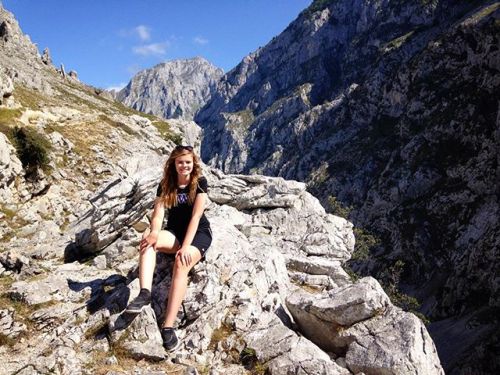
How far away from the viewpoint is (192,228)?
30.9 ft

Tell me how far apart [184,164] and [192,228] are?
175 cm

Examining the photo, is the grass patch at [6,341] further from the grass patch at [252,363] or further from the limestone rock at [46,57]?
the limestone rock at [46,57]

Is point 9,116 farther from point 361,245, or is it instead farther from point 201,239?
point 361,245

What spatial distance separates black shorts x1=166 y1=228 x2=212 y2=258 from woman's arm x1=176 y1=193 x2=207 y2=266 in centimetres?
42

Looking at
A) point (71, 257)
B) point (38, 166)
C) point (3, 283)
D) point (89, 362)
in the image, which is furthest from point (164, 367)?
point (38, 166)

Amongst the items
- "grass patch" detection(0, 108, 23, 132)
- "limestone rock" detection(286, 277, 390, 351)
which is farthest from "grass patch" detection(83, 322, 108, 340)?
"grass patch" detection(0, 108, 23, 132)

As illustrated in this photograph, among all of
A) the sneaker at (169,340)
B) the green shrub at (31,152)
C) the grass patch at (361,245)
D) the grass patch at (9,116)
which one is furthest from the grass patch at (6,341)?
the grass patch at (361,245)

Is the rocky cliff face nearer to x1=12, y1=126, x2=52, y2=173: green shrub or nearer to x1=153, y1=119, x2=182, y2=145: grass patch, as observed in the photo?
x1=153, y1=119, x2=182, y2=145: grass patch

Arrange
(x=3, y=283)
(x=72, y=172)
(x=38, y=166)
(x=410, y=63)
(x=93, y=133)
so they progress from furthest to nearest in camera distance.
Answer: (x=410, y=63)
(x=93, y=133)
(x=72, y=172)
(x=38, y=166)
(x=3, y=283)

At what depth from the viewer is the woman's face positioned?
9.95 metres

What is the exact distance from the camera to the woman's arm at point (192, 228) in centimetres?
898

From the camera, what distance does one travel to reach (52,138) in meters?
35.1

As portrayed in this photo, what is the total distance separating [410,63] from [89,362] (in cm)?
20246

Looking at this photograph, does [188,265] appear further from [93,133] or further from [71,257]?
[93,133]
